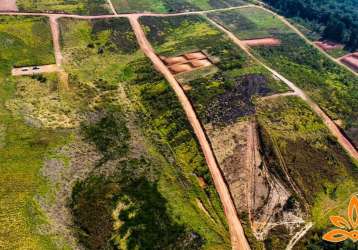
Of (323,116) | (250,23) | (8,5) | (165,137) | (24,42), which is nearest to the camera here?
(165,137)

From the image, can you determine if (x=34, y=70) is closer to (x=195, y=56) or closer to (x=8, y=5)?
(x=8, y=5)

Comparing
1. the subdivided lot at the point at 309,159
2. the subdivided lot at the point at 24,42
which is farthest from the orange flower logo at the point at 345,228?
the subdivided lot at the point at 24,42

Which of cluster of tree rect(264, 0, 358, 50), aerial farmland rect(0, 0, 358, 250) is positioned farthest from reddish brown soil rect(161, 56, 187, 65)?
cluster of tree rect(264, 0, 358, 50)

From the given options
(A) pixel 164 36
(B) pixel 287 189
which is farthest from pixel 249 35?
(B) pixel 287 189

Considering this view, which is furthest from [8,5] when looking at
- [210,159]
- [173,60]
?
[210,159]

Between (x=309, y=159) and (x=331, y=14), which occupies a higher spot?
(x=331, y=14)

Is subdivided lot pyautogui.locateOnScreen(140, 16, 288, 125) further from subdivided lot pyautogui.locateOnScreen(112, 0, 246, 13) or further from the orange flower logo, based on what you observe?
the orange flower logo

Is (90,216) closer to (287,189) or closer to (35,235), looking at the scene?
(35,235)
